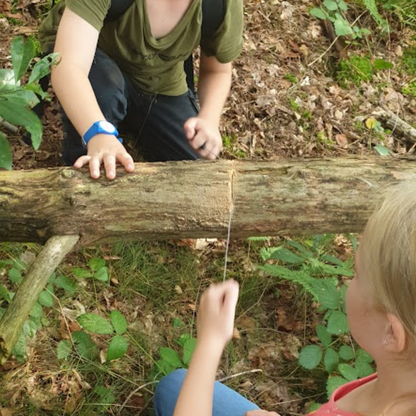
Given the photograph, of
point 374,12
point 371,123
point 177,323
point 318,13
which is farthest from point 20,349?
point 374,12

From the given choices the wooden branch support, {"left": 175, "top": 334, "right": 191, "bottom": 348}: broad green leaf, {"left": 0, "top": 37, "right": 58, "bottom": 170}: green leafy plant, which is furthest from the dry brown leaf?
{"left": 0, "top": 37, "right": 58, "bottom": 170}: green leafy plant

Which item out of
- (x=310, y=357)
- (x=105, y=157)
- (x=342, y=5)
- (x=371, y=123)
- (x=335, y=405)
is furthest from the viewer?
(x=342, y=5)

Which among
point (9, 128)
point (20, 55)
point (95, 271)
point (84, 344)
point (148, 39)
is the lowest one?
point (84, 344)

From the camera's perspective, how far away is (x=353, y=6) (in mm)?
4871

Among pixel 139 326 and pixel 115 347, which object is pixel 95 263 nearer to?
pixel 139 326

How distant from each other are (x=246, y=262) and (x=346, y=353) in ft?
2.70

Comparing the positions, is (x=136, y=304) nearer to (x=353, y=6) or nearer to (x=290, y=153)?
(x=290, y=153)

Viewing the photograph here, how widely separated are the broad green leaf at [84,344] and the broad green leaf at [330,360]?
3.39 feet

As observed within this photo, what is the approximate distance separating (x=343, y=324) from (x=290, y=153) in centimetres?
163

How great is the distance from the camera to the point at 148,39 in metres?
2.78

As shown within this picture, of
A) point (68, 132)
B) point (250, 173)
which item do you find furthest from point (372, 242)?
point (68, 132)

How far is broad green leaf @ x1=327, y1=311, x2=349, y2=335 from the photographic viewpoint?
96.8 inches

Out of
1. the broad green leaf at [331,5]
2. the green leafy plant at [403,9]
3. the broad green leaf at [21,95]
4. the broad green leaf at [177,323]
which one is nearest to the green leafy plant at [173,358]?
the broad green leaf at [177,323]

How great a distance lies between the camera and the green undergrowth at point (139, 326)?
7.80 ft
